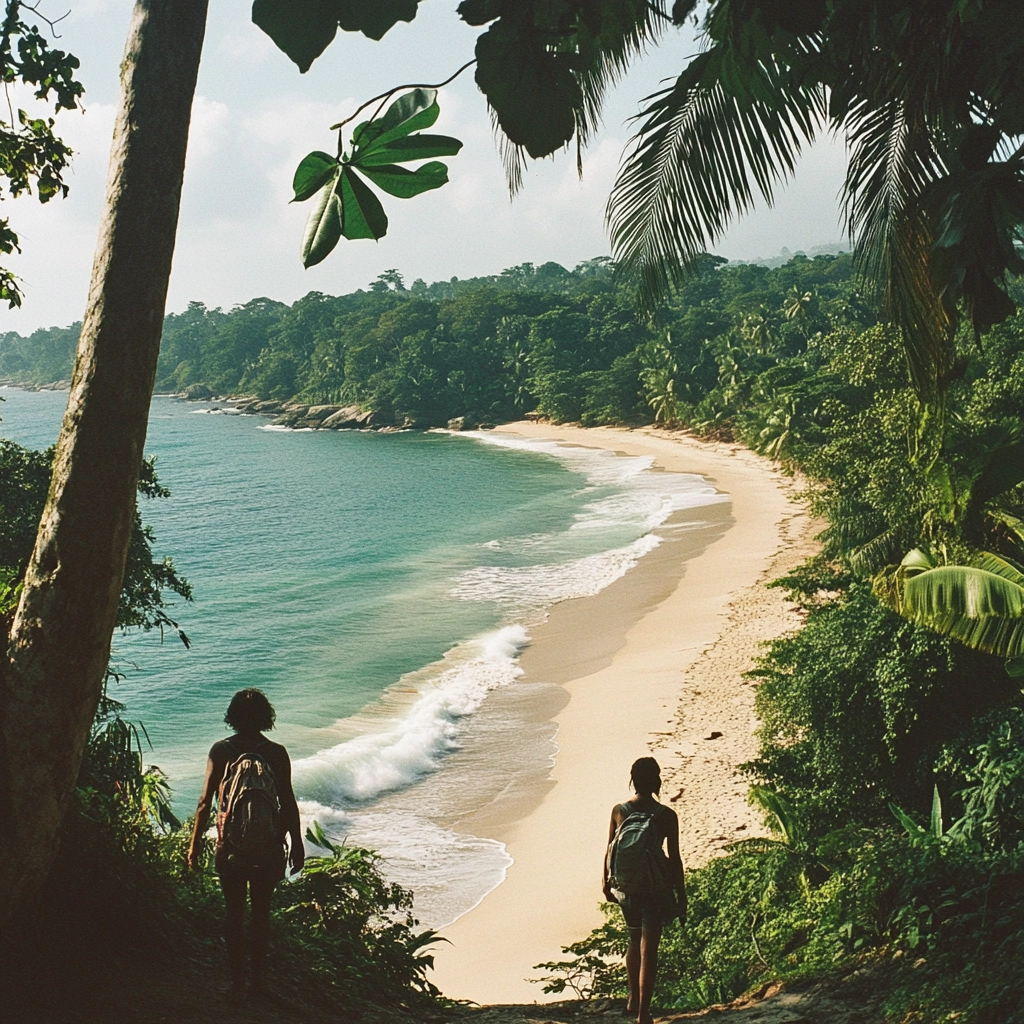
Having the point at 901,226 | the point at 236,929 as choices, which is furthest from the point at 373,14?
the point at 236,929

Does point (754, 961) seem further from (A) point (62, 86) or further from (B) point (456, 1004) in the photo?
(A) point (62, 86)

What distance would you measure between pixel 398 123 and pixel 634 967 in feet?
13.8

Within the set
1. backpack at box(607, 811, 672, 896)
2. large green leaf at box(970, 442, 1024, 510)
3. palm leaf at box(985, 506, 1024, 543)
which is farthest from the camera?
palm leaf at box(985, 506, 1024, 543)

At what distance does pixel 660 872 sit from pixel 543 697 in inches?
517

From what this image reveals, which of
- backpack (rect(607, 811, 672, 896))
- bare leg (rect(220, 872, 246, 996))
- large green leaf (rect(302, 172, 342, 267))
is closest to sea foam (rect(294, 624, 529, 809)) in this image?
backpack (rect(607, 811, 672, 896))

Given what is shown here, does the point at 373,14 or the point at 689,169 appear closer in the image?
the point at 373,14

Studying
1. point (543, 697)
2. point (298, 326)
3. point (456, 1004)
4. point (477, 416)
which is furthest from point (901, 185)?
point (298, 326)

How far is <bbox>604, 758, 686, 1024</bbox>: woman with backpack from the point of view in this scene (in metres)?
4.27

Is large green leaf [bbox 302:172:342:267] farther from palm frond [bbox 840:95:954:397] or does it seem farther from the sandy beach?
the sandy beach

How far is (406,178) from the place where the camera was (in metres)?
1.37

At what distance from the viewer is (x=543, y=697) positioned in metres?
17.3

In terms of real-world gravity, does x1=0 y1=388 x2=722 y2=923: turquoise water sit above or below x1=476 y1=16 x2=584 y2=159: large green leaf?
above

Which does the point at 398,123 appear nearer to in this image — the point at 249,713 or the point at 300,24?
the point at 300,24

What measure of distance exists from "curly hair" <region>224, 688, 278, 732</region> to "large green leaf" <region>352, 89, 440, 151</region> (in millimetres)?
2713
